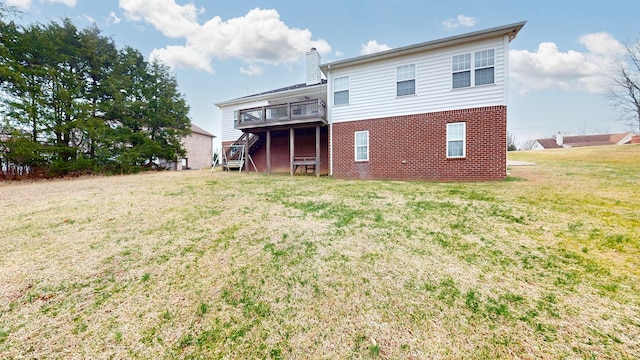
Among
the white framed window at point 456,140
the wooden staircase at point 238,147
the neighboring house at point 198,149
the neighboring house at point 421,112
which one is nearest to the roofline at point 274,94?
the wooden staircase at point 238,147

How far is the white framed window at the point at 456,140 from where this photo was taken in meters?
9.34

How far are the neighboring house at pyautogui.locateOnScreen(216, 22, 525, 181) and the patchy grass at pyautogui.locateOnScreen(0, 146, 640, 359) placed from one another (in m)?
4.09

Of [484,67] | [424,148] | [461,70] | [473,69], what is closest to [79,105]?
[424,148]

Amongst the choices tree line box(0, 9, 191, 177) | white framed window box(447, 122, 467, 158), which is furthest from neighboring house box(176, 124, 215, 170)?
white framed window box(447, 122, 467, 158)

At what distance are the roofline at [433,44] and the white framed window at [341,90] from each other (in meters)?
0.62

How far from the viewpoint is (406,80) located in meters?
10.3

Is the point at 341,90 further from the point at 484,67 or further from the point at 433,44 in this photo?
the point at 484,67

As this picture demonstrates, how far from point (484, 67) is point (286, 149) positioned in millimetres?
10995

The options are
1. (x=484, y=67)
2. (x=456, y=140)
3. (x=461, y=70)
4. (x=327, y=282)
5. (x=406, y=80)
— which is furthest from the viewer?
(x=406, y=80)

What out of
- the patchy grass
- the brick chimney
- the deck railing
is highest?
the brick chimney

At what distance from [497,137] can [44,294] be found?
12054 mm

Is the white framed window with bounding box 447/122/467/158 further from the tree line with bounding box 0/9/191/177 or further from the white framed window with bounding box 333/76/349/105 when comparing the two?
the tree line with bounding box 0/9/191/177

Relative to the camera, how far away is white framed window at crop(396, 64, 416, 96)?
10.2 meters

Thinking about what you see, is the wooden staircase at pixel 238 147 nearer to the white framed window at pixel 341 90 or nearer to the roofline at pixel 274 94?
the roofline at pixel 274 94
